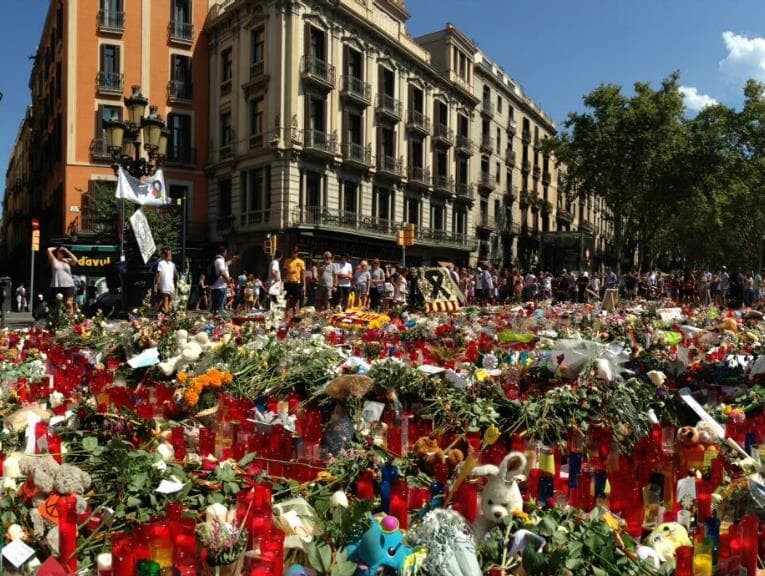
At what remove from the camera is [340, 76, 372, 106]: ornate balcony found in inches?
1109

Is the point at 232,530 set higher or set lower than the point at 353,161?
lower

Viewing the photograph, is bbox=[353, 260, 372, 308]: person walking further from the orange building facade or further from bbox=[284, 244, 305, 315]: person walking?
the orange building facade

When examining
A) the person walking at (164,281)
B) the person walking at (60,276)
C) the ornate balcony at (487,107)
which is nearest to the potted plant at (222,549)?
the person walking at (164,281)

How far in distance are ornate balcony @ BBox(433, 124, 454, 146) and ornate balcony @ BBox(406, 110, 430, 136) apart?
3.39 ft

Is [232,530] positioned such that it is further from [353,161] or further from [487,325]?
[353,161]

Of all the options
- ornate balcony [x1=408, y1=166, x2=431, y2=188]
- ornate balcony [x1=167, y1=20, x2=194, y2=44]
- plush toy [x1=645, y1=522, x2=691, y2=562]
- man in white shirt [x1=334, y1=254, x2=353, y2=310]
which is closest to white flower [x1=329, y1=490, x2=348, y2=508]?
plush toy [x1=645, y1=522, x2=691, y2=562]

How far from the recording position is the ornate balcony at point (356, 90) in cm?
2817

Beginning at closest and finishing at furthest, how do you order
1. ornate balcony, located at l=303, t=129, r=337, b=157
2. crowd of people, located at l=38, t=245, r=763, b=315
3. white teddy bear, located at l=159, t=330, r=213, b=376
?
white teddy bear, located at l=159, t=330, r=213, b=376 → crowd of people, located at l=38, t=245, r=763, b=315 → ornate balcony, located at l=303, t=129, r=337, b=157

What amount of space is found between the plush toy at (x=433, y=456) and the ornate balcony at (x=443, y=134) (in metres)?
33.4

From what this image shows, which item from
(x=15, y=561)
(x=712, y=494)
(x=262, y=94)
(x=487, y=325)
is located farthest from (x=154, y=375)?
(x=262, y=94)

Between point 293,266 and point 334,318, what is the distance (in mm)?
4886

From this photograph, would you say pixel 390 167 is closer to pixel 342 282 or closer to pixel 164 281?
pixel 342 282

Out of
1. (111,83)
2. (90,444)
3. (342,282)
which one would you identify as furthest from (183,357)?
(111,83)

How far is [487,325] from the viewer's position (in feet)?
28.2
